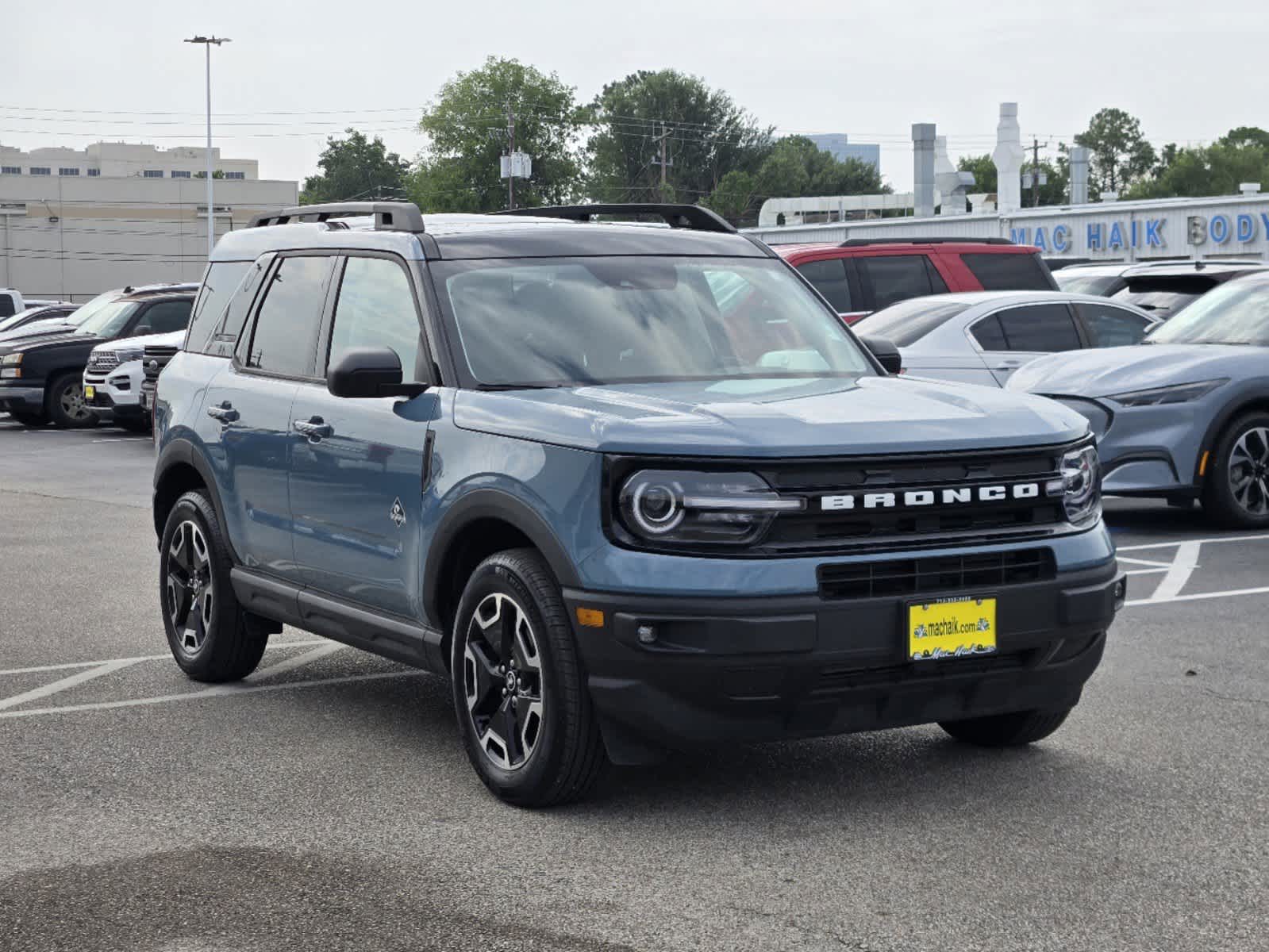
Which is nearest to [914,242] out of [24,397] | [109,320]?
[109,320]

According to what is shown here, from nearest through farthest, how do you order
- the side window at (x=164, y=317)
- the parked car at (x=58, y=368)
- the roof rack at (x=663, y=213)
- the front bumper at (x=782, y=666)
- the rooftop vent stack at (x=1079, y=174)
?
1. the front bumper at (x=782, y=666)
2. the roof rack at (x=663, y=213)
3. the side window at (x=164, y=317)
4. the parked car at (x=58, y=368)
5. the rooftop vent stack at (x=1079, y=174)

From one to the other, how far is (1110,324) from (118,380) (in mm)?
13415

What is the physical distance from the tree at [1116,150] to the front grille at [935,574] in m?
155

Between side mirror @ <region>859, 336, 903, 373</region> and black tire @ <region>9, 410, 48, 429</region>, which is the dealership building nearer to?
black tire @ <region>9, 410, 48, 429</region>

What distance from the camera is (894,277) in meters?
16.8

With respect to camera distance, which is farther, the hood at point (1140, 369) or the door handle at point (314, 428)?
the hood at point (1140, 369)

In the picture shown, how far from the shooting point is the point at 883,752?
20.7 feet

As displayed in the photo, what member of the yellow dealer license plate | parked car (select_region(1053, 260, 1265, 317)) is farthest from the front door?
parked car (select_region(1053, 260, 1265, 317))

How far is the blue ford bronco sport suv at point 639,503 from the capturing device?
520 centimetres

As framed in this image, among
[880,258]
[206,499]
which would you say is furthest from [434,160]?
[206,499]

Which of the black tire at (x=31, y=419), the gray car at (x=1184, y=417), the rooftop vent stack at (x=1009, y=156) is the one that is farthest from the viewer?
the rooftop vent stack at (x=1009, y=156)

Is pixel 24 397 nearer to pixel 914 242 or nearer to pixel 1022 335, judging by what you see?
pixel 914 242

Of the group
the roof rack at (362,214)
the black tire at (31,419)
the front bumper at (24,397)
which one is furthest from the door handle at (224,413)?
the black tire at (31,419)

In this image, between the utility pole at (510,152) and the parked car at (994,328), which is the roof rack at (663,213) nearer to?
the parked car at (994,328)
